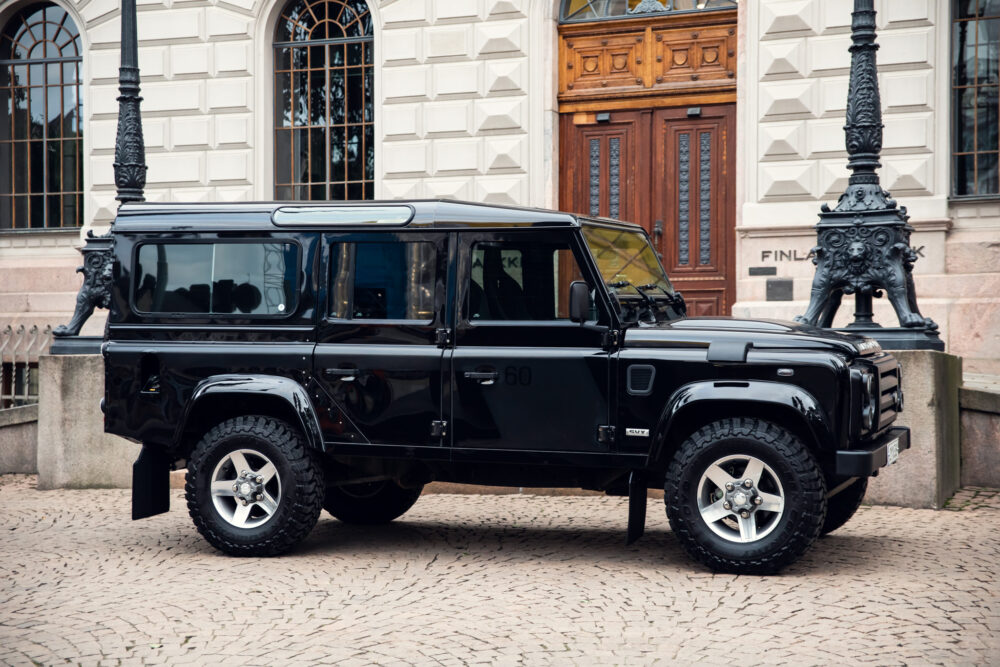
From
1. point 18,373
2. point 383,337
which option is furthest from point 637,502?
point 18,373

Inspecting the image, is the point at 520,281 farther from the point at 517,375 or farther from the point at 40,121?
the point at 40,121

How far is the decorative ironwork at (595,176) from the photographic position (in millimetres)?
15875

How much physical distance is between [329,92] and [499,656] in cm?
1284

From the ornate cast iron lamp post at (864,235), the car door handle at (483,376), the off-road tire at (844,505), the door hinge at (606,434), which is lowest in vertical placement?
the off-road tire at (844,505)

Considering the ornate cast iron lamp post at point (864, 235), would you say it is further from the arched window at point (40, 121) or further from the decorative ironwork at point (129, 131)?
the arched window at point (40, 121)

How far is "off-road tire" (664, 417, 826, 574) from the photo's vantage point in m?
6.95

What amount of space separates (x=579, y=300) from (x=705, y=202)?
8426mm

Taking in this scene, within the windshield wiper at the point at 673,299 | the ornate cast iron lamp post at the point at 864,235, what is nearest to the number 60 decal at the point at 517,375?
the windshield wiper at the point at 673,299

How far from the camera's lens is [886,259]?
32.5 ft

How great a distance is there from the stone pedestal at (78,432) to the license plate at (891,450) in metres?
6.72

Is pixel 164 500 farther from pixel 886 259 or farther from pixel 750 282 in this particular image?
pixel 750 282

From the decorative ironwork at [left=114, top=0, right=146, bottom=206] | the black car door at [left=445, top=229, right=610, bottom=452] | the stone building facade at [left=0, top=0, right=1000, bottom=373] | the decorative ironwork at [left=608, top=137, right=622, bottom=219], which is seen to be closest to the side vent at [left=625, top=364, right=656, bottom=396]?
the black car door at [left=445, top=229, right=610, bottom=452]

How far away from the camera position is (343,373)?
785cm

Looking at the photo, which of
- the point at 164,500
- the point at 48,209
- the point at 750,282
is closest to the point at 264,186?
the point at 48,209
